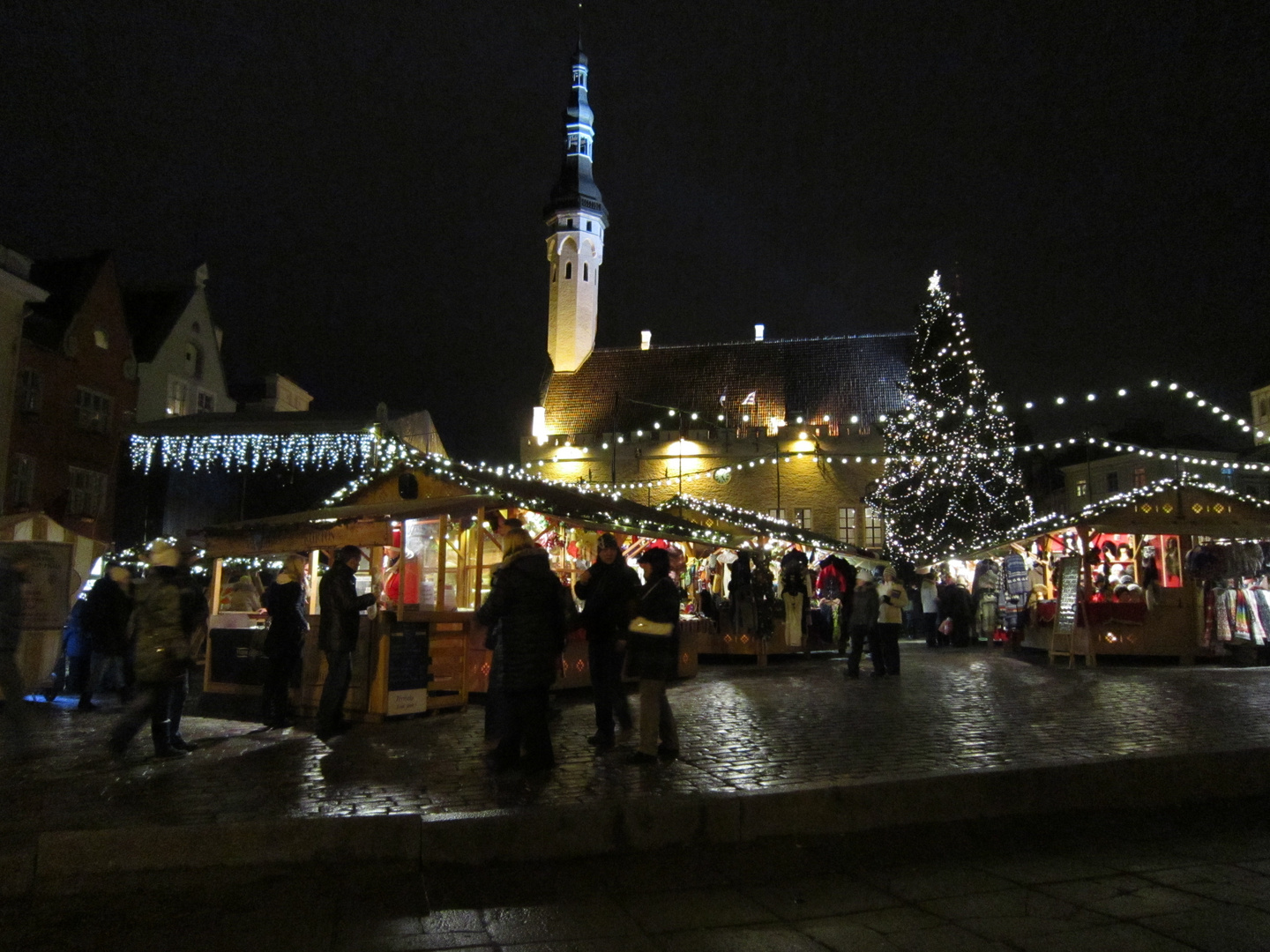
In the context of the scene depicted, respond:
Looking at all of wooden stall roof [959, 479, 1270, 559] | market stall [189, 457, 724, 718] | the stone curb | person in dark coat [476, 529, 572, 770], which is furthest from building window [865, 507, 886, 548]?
person in dark coat [476, 529, 572, 770]

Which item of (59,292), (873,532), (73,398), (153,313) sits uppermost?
(153,313)

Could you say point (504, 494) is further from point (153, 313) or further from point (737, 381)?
point (737, 381)

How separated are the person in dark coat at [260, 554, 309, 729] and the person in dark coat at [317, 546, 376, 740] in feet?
3.13

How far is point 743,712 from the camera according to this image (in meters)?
10.1

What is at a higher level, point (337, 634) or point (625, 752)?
point (337, 634)

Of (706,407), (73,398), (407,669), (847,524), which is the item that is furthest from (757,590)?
(706,407)

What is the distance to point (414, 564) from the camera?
13.2 m

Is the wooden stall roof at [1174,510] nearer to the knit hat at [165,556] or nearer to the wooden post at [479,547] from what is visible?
the wooden post at [479,547]

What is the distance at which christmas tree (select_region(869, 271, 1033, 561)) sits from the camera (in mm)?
30641

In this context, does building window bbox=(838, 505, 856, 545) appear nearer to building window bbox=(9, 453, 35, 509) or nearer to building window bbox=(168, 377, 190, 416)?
building window bbox=(168, 377, 190, 416)

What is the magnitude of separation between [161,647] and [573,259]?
44.6m

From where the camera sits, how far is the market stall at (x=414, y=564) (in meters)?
10.1

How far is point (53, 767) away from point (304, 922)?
390cm

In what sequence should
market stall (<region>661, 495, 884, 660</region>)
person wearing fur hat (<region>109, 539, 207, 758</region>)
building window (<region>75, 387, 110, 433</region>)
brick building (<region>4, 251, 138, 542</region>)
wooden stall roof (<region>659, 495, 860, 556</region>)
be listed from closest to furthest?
person wearing fur hat (<region>109, 539, 207, 758</region>), market stall (<region>661, 495, 884, 660</region>), wooden stall roof (<region>659, 495, 860, 556</region>), brick building (<region>4, 251, 138, 542</region>), building window (<region>75, 387, 110, 433</region>)
